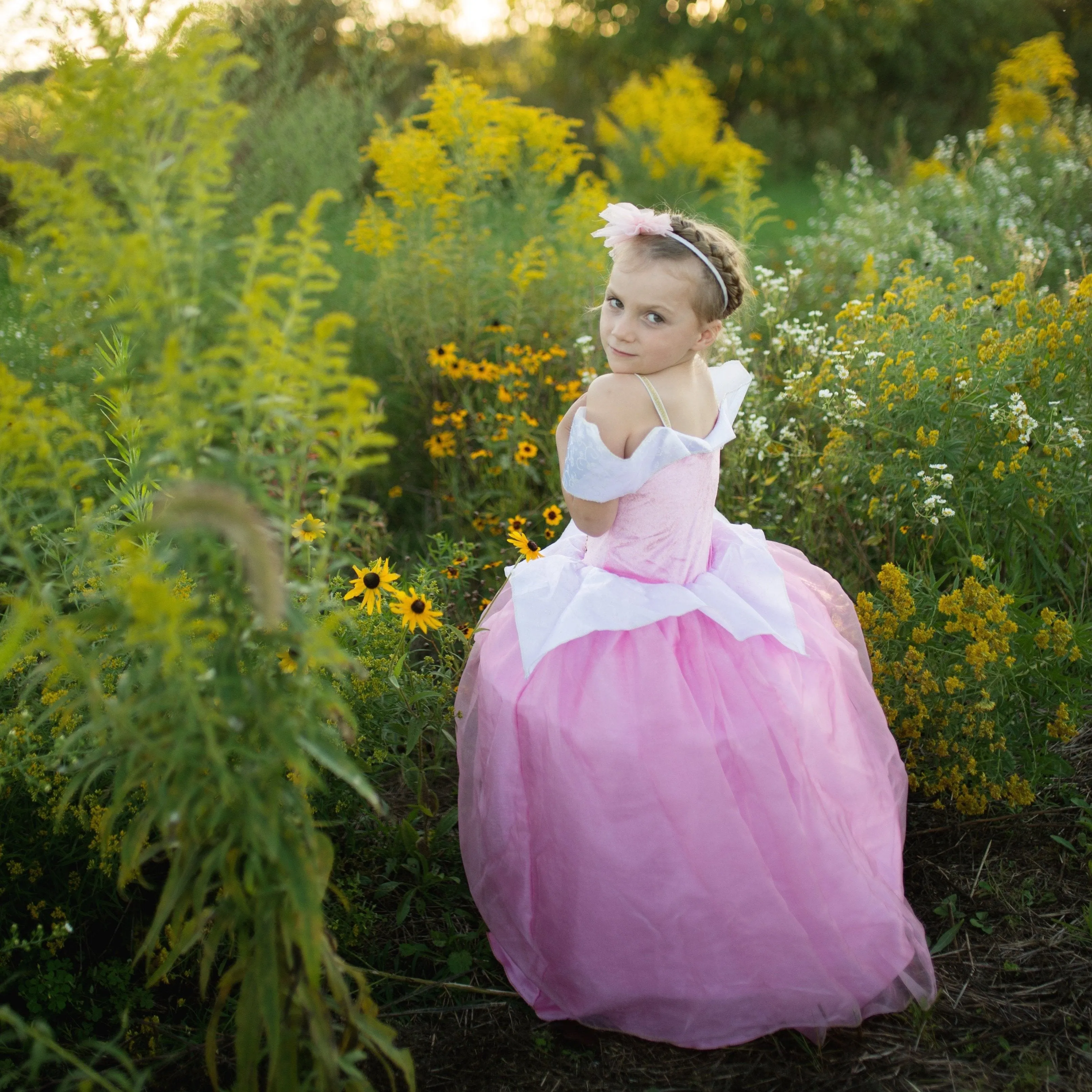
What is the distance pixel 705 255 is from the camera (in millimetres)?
1842

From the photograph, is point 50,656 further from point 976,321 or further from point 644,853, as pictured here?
point 976,321

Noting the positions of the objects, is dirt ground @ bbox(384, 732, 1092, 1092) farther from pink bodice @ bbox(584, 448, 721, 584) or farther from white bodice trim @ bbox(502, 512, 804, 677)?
pink bodice @ bbox(584, 448, 721, 584)

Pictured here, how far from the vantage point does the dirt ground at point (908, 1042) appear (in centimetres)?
173

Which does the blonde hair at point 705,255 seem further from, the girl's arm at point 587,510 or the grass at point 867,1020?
the grass at point 867,1020

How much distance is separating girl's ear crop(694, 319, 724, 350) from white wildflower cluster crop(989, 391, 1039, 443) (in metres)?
0.91

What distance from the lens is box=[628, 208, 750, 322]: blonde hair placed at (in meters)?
1.85

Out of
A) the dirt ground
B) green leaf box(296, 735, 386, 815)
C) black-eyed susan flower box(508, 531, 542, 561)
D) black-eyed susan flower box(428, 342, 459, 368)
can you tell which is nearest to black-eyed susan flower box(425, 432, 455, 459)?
black-eyed susan flower box(428, 342, 459, 368)

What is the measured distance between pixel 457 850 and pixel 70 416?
51.9 inches

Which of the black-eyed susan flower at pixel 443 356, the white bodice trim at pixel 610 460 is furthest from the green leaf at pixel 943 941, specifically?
the black-eyed susan flower at pixel 443 356

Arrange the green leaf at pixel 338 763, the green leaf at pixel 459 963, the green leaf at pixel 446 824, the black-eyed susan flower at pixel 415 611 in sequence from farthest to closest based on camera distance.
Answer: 1. the green leaf at pixel 446 824
2. the black-eyed susan flower at pixel 415 611
3. the green leaf at pixel 459 963
4. the green leaf at pixel 338 763

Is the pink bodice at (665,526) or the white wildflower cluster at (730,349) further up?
the white wildflower cluster at (730,349)

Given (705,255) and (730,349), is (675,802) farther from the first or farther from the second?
(730,349)

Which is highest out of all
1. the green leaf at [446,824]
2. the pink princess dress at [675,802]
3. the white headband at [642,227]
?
the white headband at [642,227]

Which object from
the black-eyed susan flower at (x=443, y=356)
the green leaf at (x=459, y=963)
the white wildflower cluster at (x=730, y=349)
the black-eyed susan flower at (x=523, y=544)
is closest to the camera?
the green leaf at (x=459, y=963)
